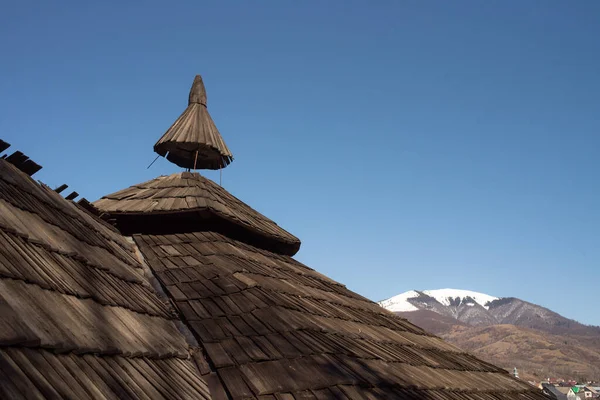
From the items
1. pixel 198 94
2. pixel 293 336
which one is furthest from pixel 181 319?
pixel 198 94

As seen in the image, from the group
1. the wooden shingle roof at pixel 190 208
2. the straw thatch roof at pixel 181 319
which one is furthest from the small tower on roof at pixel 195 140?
the straw thatch roof at pixel 181 319

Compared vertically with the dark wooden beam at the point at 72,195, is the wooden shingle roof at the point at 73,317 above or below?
below

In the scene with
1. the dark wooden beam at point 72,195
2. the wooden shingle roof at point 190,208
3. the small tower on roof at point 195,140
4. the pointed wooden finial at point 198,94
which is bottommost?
the dark wooden beam at point 72,195

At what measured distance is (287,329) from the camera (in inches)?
200

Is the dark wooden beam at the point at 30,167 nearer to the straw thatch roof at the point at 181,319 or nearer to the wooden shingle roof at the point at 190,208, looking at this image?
the straw thatch roof at the point at 181,319

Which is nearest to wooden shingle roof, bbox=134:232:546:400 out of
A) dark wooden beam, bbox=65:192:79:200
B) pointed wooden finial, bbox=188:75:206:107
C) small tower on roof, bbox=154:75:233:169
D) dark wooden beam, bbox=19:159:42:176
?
dark wooden beam, bbox=65:192:79:200

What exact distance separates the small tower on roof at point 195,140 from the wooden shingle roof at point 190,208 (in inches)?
31.1

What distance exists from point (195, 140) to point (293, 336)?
20.5 ft

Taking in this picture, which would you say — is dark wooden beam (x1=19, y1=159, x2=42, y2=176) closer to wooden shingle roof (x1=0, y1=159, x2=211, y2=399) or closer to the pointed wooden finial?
wooden shingle roof (x1=0, y1=159, x2=211, y2=399)

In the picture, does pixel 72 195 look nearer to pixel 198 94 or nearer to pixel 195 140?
pixel 195 140

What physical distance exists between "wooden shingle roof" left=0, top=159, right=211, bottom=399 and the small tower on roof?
4249mm

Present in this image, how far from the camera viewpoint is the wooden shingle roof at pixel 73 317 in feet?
9.38

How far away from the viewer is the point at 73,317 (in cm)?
368

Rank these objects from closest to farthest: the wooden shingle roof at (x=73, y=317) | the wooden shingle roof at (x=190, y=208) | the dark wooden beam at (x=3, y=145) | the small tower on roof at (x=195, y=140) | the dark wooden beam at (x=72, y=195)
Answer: the wooden shingle roof at (x=73, y=317)
the dark wooden beam at (x=3, y=145)
the dark wooden beam at (x=72, y=195)
the wooden shingle roof at (x=190, y=208)
the small tower on roof at (x=195, y=140)
